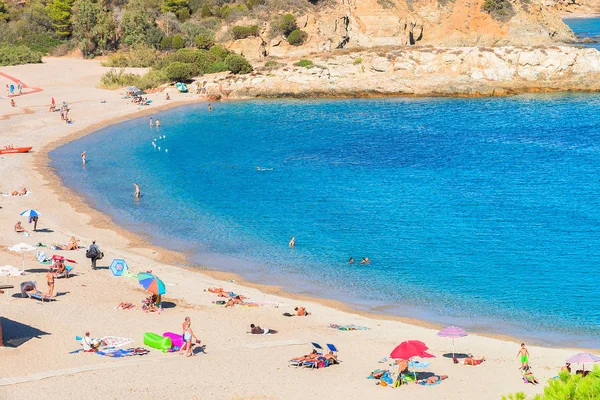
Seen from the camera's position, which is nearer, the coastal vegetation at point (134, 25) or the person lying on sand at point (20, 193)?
the person lying on sand at point (20, 193)

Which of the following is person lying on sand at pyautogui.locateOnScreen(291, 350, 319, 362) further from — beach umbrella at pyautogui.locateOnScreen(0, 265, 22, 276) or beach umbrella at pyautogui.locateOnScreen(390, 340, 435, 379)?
beach umbrella at pyautogui.locateOnScreen(0, 265, 22, 276)

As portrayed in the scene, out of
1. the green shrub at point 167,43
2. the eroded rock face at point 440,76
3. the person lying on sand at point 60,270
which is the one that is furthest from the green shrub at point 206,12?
the person lying on sand at point 60,270

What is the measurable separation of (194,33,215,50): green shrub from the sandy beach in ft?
168

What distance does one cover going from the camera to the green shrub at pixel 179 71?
7950 centimetres

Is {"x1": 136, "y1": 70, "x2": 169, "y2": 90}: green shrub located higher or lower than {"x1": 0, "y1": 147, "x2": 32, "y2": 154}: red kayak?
higher

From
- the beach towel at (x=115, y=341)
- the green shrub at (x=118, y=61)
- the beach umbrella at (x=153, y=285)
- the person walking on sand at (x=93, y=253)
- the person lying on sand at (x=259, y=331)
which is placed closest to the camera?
the beach towel at (x=115, y=341)

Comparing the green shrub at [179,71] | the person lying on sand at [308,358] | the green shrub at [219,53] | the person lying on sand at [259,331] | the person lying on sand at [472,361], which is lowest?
the person lying on sand at [259,331]

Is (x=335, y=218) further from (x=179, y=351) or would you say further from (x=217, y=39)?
(x=217, y=39)

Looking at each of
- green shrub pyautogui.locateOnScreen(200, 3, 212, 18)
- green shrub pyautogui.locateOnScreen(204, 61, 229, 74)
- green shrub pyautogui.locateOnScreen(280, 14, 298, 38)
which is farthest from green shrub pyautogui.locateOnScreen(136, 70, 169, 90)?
green shrub pyautogui.locateOnScreen(200, 3, 212, 18)

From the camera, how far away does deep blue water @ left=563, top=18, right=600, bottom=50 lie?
384 ft

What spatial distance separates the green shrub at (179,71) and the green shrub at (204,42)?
860cm

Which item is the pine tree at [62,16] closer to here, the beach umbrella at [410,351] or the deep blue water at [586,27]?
the deep blue water at [586,27]

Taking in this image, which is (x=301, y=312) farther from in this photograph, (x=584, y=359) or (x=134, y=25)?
(x=134, y=25)

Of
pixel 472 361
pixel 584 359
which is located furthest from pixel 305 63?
pixel 584 359
